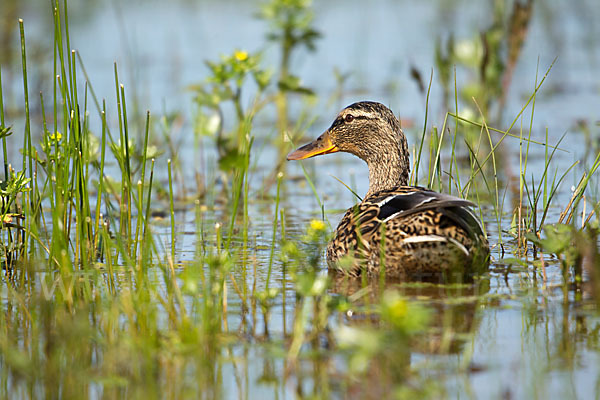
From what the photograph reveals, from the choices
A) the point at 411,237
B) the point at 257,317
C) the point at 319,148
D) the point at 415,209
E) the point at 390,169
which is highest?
the point at 319,148

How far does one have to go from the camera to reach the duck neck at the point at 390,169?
6.42 metres

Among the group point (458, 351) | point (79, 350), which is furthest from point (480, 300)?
point (79, 350)

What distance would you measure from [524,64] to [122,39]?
5792mm

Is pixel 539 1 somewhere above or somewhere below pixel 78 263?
above

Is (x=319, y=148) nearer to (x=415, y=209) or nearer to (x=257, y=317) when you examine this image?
(x=415, y=209)

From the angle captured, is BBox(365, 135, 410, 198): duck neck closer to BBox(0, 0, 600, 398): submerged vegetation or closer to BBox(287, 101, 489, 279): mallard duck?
BBox(0, 0, 600, 398): submerged vegetation

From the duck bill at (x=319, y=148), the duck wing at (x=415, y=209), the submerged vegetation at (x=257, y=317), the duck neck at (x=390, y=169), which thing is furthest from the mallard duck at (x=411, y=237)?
the duck bill at (x=319, y=148)

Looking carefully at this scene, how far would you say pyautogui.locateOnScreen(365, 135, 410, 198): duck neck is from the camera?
6.42m

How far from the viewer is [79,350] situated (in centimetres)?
Answer: 386

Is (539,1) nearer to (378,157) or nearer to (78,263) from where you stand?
(378,157)

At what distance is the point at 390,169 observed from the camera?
21.2 feet

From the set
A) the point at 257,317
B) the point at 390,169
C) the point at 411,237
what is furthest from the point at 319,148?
the point at 257,317

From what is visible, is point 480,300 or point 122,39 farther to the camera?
point 122,39

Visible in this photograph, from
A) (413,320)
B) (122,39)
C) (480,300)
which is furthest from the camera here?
(122,39)
